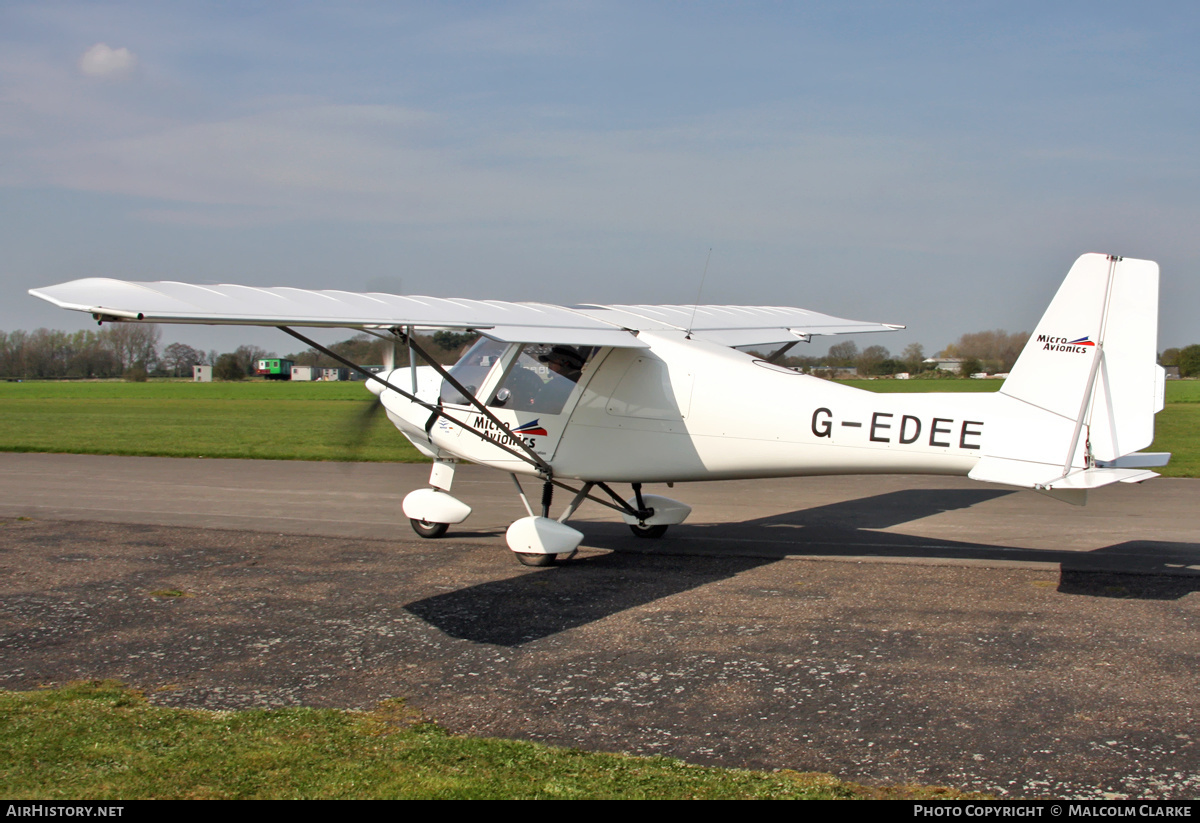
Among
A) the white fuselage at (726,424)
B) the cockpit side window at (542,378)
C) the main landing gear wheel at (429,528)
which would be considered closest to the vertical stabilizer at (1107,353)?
the white fuselage at (726,424)

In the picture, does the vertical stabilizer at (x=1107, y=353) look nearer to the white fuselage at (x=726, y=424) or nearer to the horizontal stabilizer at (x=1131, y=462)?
the horizontal stabilizer at (x=1131, y=462)

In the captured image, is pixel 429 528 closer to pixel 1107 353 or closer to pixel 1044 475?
Result: pixel 1044 475

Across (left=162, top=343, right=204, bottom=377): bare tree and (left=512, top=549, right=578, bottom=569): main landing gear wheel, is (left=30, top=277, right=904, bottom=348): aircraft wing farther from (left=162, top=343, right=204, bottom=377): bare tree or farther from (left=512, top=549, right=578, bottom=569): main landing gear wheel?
(left=162, top=343, right=204, bottom=377): bare tree

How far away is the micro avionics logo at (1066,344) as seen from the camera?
724 centimetres

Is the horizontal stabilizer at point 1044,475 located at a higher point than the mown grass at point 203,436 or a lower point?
higher

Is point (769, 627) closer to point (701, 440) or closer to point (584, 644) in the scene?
point (584, 644)

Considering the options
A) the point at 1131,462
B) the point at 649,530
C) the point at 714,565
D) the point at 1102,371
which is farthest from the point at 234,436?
the point at 1131,462

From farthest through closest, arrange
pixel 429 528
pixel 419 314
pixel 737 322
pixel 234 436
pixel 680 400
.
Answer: pixel 234 436 → pixel 737 322 → pixel 429 528 → pixel 680 400 → pixel 419 314

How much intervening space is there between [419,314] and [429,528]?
3.34 metres

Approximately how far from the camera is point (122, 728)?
4.67m

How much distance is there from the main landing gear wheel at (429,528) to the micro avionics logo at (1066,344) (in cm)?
642

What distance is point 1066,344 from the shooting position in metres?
7.36

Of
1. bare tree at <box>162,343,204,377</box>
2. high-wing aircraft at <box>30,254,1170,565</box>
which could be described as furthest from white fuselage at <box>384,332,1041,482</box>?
bare tree at <box>162,343,204,377</box>

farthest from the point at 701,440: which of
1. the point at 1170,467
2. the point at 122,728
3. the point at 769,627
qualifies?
the point at 1170,467
